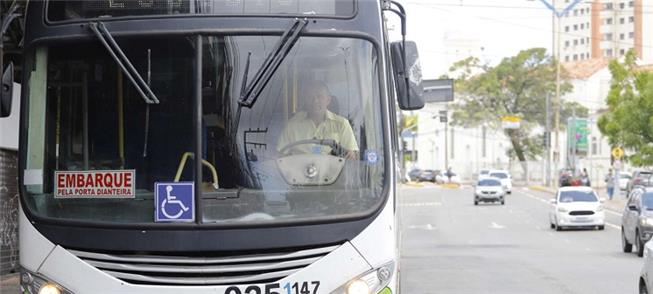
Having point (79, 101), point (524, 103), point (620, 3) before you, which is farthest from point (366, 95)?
point (620, 3)

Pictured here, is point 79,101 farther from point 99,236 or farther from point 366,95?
point 366,95

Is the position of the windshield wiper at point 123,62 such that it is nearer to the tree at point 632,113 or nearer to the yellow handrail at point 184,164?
the yellow handrail at point 184,164

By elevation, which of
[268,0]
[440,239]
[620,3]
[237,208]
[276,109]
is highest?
[620,3]

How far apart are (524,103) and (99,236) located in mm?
96860

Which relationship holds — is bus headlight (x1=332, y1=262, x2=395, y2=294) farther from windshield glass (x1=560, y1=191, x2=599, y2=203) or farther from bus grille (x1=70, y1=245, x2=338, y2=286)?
windshield glass (x1=560, y1=191, x2=599, y2=203)

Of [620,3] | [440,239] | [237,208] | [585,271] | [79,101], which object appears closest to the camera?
[237,208]

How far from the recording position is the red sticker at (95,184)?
289 inches

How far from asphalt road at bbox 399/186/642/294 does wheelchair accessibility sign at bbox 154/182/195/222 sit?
9.95m

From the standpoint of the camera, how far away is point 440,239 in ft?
104

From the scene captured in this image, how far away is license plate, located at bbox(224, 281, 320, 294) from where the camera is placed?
699 centimetres

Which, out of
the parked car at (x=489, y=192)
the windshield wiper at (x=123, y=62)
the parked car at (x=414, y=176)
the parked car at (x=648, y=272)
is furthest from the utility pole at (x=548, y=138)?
the windshield wiper at (x=123, y=62)

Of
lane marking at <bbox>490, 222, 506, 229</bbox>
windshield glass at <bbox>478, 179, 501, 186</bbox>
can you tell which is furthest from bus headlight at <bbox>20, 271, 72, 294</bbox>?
windshield glass at <bbox>478, 179, 501, 186</bbox>

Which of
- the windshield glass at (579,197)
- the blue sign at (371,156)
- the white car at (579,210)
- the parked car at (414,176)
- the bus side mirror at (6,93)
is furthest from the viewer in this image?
the parked car at (414,176)

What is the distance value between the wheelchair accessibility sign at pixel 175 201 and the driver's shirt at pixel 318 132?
763 millimetres
